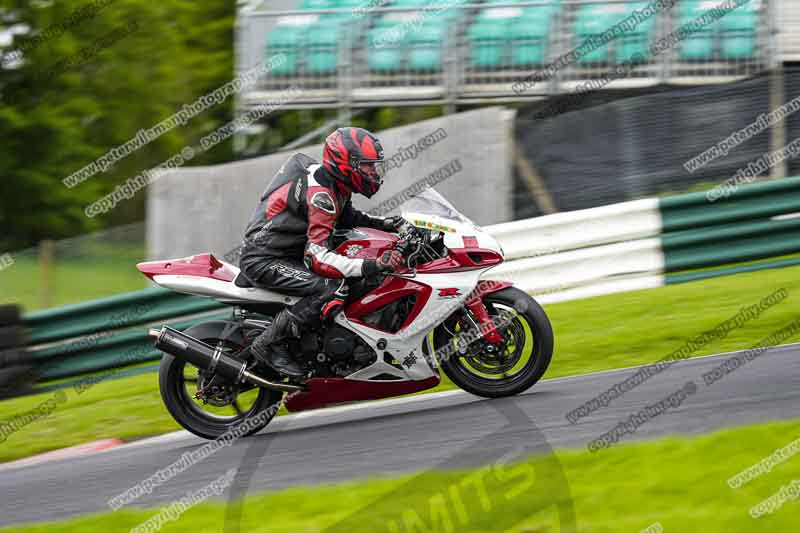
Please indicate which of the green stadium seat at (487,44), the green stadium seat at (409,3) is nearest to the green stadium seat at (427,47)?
the green stadium seat at (409,3)

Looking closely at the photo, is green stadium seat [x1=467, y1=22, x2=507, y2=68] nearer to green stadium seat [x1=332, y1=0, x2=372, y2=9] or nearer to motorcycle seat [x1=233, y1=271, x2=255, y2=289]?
green stadium seat [x1=332, y1=0, x2=372, y2=9]

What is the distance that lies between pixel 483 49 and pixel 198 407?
7833 millimetres

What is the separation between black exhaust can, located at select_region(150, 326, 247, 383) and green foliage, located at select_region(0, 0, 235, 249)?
670 inches

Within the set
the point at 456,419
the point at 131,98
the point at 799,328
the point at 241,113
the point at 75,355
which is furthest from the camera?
the point at 131,98

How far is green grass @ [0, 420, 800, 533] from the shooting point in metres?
4.75

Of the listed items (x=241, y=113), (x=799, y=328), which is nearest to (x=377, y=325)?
(x=799, y=328)

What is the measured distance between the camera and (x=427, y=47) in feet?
45.5

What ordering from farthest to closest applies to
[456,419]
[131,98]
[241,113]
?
1. [131,98]
2. [241,113]
3. [456,419]

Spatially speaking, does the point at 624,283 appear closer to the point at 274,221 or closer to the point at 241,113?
the point at 274,221

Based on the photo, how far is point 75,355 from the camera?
10.1m

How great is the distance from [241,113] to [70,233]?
11714 millimetres

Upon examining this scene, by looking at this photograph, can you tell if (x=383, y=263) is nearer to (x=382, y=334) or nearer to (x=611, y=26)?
(x=382, y=334)

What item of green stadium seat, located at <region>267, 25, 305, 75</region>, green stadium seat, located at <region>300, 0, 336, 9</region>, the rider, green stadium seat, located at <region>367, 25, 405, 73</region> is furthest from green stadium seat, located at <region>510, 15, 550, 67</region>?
the rider

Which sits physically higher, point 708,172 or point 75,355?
point 708,172
